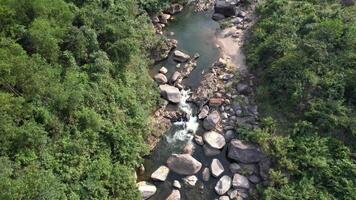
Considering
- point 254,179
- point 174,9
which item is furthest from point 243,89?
point 174,9

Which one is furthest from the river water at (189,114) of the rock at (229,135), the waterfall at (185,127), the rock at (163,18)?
the rock at (229,135)

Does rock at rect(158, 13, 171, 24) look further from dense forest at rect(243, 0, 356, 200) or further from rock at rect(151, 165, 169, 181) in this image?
rock at rect(151, 165, 169, 181)

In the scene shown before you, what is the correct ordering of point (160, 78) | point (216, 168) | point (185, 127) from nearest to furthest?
point (216, 168) → point (185, 127) → point (160, 78)

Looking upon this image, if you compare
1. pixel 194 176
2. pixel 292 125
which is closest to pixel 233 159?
pixel 194 176

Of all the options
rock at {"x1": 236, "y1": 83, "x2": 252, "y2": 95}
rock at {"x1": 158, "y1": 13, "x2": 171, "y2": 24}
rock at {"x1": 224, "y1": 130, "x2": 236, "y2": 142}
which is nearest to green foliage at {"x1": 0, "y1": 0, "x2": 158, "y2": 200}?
rock at {"x1": 224, "y1": 130, "x2": 236, "y2": 142}

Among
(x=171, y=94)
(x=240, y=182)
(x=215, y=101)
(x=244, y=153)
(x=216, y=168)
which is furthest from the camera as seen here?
(x=171, y=94)

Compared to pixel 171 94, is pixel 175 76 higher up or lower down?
higher up

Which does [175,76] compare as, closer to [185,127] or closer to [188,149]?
[185,127]
